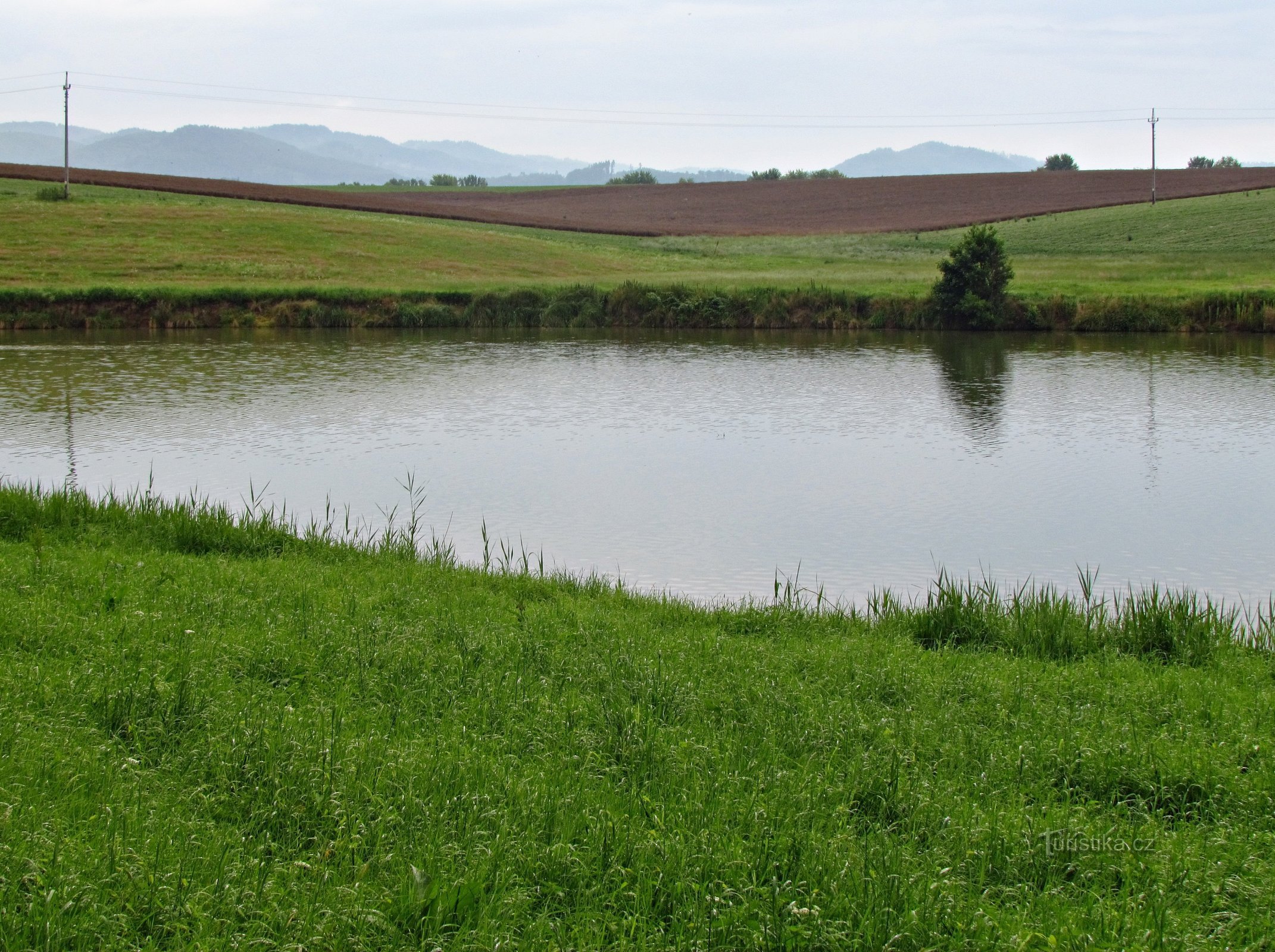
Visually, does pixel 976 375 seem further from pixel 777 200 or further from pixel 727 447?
pixel 777 200

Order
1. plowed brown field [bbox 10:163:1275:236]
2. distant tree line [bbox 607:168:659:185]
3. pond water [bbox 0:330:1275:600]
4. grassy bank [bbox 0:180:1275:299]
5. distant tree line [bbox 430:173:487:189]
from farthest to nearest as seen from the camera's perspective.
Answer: distant tree line [bbox 607:168:659:185], distant tree line [bbox 430:173:487:189], plowed brown field [bbox 10:163:1275:236], grassy bank [bbox 0:180:1275:299], pond water [bbox 0:330:1275:600]

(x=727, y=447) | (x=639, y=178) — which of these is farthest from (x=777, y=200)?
(x=727, y=447)

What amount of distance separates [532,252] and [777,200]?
38.2 meters

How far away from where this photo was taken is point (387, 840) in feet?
14.5

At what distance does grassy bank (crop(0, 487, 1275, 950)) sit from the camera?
157 inches

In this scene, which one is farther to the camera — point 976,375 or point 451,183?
point 451,183

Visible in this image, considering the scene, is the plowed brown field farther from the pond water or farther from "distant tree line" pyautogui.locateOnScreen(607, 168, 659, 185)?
the pond water

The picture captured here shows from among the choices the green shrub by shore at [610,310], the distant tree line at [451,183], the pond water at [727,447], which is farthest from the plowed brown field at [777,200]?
the pond water at [727,447]

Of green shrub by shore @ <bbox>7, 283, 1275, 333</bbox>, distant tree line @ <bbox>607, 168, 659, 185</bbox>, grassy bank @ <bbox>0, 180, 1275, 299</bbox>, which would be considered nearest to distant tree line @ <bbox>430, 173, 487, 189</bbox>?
distant tree line @ <bbox>607, 168, 659, 185</bbox>

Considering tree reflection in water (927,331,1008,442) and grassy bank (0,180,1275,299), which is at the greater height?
grassy bank (0,180,1275,299)

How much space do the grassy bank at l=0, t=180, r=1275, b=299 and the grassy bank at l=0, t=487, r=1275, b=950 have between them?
36.4 metres

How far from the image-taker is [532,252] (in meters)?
56.7

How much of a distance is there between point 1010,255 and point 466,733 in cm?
5516

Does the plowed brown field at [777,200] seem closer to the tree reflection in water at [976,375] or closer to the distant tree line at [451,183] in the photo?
the distant tree line at [451,183]
